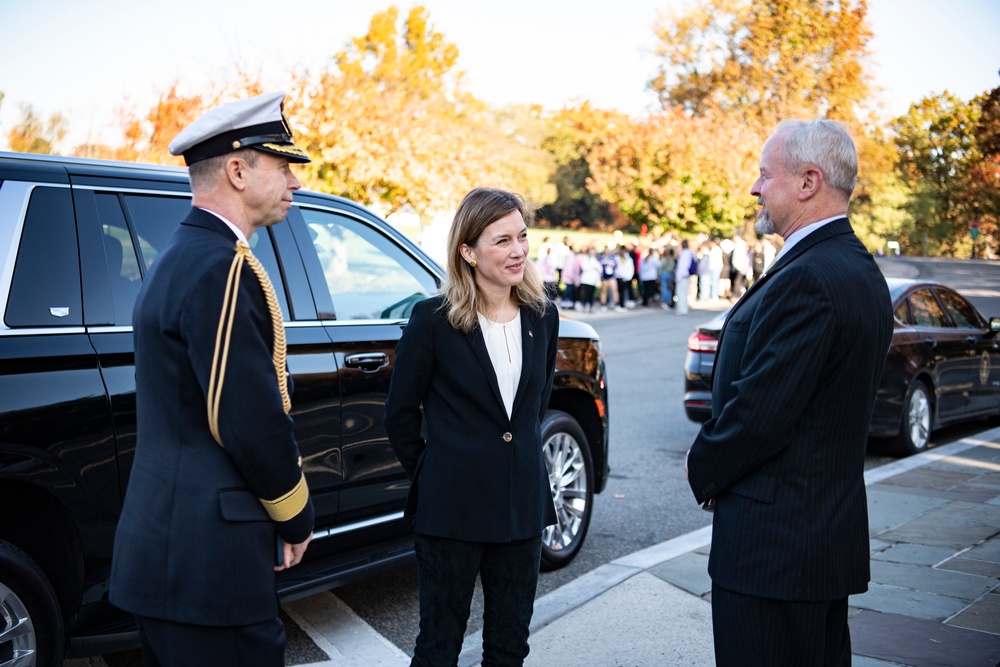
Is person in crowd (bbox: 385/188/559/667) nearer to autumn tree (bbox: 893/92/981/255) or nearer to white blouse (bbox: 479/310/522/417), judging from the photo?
white blouse (bbox: 479/310/522/417)

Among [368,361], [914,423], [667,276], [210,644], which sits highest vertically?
[368,361]

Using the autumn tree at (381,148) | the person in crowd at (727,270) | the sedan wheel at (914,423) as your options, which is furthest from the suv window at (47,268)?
the person in crowd at (727,270)

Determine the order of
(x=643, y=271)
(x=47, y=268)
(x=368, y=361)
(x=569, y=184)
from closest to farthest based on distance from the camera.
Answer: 1. (x=47, y=268)
2. (x=368, y=361)
3. (x=643, y=271)
4. (x=569, y=184)

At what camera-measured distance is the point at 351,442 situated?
4316 millimetres

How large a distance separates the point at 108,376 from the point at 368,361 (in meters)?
1.23

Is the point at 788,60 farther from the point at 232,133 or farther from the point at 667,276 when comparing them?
the point at 232,133

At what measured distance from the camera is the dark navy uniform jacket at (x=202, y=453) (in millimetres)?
2193

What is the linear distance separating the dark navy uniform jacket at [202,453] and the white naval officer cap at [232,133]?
0.20 metres

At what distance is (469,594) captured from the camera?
127 inches

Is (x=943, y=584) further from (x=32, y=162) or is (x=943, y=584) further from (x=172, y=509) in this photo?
(x=32, y=162)

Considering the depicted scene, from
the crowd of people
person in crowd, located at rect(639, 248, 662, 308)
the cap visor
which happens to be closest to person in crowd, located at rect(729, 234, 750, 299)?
the crowd of people

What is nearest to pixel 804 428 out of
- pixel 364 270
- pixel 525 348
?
pixel 525 348

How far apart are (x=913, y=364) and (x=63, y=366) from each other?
7.76 meters

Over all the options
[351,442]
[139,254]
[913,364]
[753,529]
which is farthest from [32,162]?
[913,364]
